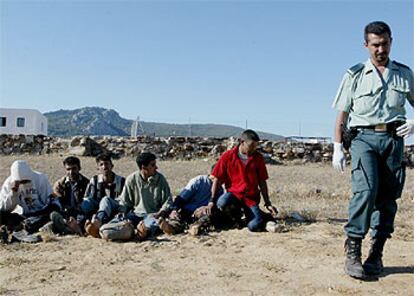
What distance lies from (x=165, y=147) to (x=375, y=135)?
15.1 meters

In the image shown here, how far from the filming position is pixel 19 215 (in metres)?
5.23

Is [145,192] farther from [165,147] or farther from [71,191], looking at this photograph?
[165,147]

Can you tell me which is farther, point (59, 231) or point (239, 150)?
point (239, 150)

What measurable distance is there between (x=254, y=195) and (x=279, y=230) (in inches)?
25.6

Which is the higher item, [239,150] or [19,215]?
[239,150]

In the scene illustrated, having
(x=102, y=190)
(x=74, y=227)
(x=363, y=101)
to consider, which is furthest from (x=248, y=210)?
(x=363, y=101)

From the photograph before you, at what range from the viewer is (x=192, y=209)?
5570mm

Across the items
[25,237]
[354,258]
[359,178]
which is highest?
[359,178]

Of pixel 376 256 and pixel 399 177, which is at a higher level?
pixel 399 177

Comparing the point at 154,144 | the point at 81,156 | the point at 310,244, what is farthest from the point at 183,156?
the point at 310,244

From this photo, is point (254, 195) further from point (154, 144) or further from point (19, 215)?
point (154, 144)

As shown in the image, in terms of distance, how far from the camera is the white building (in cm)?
4128

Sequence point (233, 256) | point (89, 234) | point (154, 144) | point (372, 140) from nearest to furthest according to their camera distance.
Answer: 1. point (372, 140)
2. point (233, 256)
3. point (89, 234)
4. point (154, 144)

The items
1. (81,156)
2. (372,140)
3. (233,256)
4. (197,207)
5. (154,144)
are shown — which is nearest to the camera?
(372,140)
